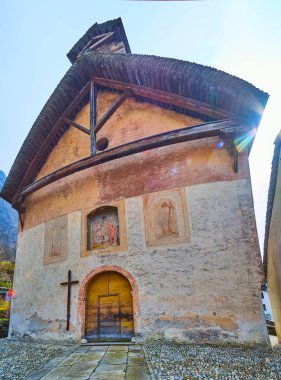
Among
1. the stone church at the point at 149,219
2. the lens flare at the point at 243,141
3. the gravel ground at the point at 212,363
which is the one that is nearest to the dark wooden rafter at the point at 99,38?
the stone church at the point at 149,219

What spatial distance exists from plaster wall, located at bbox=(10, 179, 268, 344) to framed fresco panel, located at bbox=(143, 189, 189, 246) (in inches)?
5.6

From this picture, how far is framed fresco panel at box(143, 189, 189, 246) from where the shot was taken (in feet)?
20.5

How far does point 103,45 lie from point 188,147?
630 centimetres

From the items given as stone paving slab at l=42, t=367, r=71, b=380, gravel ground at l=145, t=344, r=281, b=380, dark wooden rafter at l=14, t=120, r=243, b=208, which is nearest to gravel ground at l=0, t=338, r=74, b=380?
stone paving slab at l=42, t=367, r=71, b=380

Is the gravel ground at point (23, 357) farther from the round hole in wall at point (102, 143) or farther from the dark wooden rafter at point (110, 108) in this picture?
the round hole in wall at point (102, 143)

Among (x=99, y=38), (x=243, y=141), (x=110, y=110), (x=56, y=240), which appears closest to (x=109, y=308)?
(x=56, y=240)

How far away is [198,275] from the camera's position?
5.75m

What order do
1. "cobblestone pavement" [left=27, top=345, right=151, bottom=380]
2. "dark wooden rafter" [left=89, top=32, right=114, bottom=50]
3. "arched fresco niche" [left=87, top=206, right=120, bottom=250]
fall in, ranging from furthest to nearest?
"dark wooden rafter" [left=89, top=32, right=114, bottom=50], "arched fresco niche" [left=87, top=206, right=120, bottom=250], "cobblestone pavement" [left=27, top=345, right=151, bottom=380]

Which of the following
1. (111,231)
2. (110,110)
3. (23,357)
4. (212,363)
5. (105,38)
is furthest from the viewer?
(105,38)

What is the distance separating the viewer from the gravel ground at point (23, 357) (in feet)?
14.6

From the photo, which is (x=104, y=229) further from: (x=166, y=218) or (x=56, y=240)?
(x=166, y=218)

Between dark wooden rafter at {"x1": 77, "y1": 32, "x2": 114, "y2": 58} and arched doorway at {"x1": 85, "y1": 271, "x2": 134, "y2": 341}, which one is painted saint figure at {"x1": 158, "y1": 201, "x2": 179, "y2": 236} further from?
dark wooden rafter at {"x1": 77, "y1": 32, "x2": 114, "y2": 58}

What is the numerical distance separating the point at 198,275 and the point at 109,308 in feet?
8.01

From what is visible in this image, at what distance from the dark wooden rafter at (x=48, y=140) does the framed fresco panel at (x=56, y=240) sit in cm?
211
